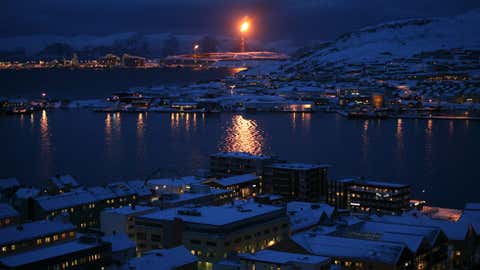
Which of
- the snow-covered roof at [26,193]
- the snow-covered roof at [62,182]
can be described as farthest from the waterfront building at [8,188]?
the snow-covered roof at [62,182]

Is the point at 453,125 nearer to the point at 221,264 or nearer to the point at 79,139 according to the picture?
the point at 79,139

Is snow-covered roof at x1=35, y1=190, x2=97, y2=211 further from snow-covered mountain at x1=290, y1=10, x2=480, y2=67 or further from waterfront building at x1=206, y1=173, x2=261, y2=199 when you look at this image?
snow-covered mountain at x1=290, y1=10, x2=480, y2=67

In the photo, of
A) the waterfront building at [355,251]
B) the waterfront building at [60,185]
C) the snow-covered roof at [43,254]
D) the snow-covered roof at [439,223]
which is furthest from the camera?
the waterfront building at [60,185]

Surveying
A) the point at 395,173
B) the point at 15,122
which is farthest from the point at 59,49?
the point at 395,173

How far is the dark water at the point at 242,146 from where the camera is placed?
8711 mm

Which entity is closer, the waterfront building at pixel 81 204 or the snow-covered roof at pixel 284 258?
the snow-covered roof at pixel 284 258

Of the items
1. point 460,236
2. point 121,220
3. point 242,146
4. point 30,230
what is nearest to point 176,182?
point 121,220

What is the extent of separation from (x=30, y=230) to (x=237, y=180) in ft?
9.45

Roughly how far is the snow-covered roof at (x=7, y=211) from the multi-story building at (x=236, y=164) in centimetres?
284

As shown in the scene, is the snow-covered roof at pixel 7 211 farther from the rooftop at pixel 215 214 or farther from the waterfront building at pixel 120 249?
the waterfront building at pixel 120 249

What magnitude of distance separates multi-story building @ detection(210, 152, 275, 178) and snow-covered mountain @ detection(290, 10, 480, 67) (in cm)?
2193

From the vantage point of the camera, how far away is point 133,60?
1781 inches

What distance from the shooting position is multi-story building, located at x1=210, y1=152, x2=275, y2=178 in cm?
760

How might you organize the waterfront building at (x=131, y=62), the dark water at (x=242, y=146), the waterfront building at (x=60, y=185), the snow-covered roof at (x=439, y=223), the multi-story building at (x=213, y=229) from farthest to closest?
the waterfront building at (x=131, y=62)
the dark water at (x=242, y=146)
the waterfront building at (x=60, y=185)
the snow-covered roof at (x=439, y=223)
the multi-story building at (x=213, y=229)
